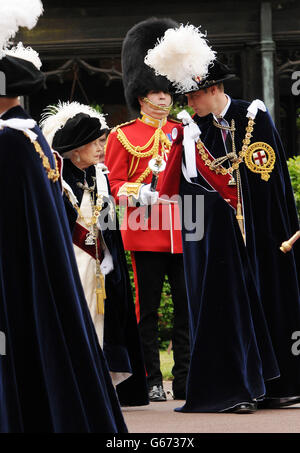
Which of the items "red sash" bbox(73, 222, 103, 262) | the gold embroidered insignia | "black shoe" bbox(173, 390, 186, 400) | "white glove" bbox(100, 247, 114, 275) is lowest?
"black shoe" bbox(173, 390, 186, 400)

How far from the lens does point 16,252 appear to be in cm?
472

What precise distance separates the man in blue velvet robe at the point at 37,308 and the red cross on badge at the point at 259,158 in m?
2.35

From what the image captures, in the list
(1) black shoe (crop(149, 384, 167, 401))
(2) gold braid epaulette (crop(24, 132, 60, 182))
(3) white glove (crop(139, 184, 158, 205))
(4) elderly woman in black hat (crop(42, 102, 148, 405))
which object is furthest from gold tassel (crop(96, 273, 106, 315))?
(2) gold braid epaulette (crop(24, 132, 60, 182))

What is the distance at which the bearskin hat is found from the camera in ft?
26.1

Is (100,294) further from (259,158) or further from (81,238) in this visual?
(259,158)

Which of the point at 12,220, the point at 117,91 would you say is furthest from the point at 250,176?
the point at 117,91

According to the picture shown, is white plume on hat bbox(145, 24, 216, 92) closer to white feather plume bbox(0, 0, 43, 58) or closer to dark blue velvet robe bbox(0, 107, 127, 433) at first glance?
white feather plume bbox(0, 0, 43, 58)

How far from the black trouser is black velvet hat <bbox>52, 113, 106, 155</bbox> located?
91cm

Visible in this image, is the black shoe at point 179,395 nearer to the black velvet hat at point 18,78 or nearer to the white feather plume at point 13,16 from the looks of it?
the black velvet hat at point 18,78

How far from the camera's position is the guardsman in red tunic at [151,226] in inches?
299

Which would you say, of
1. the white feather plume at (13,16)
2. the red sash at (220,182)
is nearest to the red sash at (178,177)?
the red sash at (220,182)

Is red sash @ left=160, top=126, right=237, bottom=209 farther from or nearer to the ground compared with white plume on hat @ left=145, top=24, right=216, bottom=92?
nearer to the ground

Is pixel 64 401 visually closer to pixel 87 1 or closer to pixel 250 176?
pixel 250 176
